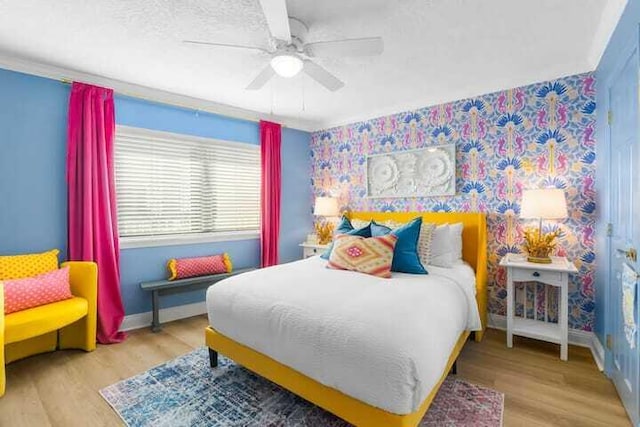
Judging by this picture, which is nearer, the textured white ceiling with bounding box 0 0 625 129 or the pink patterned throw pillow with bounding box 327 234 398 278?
the textured white ceiling with bounding box 0 0 625 129

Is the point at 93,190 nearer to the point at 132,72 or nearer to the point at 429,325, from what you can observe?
the point at 132,72

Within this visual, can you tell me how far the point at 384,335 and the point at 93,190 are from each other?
2.90m

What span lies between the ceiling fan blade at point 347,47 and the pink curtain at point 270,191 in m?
2.18

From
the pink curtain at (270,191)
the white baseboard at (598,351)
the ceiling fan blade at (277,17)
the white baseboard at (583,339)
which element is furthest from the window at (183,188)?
the white baseboard at (598,351)

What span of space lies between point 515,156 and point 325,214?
89.8 inches

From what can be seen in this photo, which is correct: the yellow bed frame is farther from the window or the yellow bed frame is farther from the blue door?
the window

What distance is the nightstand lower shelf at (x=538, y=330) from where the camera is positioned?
2.56 m

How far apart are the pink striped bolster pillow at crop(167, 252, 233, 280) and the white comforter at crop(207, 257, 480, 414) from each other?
130 cm

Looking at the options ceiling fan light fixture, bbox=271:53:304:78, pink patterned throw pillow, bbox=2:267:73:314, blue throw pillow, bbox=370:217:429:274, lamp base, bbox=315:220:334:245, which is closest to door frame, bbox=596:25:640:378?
blue throw pillow, bbox=370:217:429:274

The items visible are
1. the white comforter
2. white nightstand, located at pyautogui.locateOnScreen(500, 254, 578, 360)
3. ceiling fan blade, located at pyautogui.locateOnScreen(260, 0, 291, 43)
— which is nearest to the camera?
the white comforter

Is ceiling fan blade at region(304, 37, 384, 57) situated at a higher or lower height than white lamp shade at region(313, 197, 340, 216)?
higher

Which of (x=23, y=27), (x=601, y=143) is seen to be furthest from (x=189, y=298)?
(x=601, y=143)

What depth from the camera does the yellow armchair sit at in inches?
87.3

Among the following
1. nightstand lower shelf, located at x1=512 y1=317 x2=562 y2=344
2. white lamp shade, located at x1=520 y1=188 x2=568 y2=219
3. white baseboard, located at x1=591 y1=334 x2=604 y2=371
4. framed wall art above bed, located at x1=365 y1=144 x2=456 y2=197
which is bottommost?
white baseboard, located at x1=591 y1=334 x2=604 y2=371
